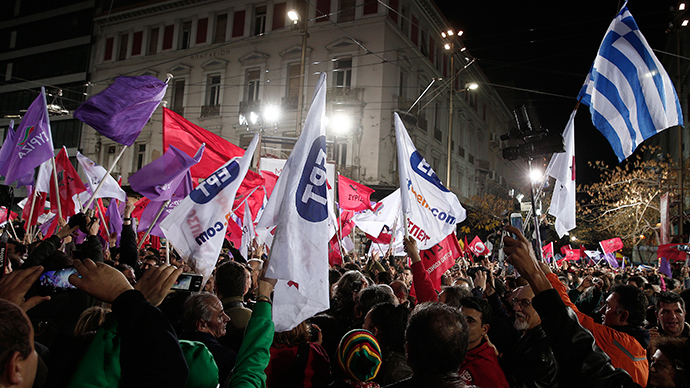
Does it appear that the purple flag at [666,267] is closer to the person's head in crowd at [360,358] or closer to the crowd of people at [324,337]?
the crowd of people at [324,337]

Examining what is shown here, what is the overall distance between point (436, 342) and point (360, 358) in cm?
73

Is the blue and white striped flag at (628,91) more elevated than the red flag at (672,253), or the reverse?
the blue and white striped flag at (628,91)

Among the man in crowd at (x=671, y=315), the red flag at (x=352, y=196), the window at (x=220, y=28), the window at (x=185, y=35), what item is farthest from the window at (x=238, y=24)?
the man in crowd at (x=671, y=315)

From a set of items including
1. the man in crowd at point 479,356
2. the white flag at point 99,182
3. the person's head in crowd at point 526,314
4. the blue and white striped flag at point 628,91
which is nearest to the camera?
the man in crowd at point 479,356

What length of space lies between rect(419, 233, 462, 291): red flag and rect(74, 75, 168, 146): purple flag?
4.37 m

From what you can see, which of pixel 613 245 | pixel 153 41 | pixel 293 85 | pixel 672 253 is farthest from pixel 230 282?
pixel 153 41

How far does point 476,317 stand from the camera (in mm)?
3338

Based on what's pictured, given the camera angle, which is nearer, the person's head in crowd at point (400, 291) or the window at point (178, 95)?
the person's head in crowd at point (400, 291)

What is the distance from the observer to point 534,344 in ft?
10.1

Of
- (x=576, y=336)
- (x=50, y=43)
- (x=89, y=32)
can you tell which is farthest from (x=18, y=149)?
(x=50, y=43)

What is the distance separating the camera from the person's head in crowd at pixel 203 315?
10.0ft

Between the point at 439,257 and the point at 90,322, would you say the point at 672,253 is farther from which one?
the point at 90,322

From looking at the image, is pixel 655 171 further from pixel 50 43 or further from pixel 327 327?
pixel 50 43

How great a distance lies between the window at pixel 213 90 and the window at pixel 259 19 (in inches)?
157
